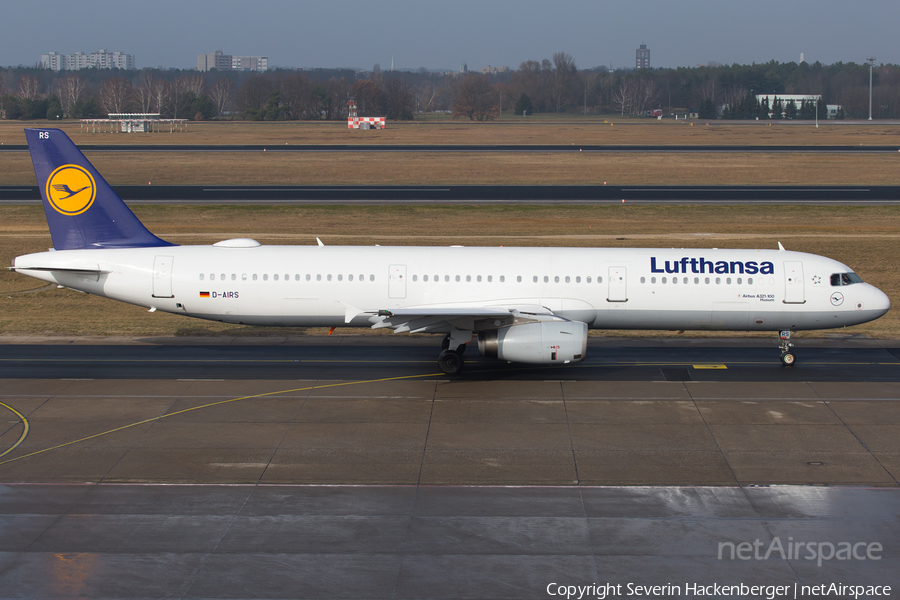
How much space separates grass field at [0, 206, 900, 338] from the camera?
39094mm

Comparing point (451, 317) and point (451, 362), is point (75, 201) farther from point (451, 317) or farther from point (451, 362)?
point (451, 362)

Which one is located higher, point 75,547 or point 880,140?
point 880,140

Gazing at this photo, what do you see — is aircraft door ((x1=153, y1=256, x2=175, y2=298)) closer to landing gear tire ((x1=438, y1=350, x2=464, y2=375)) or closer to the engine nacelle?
landing gear tire ((x1=438, y1=350, x2=464, y2=375))

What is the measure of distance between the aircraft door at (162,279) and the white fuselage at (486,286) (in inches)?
1.4

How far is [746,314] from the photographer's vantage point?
28.6 meters

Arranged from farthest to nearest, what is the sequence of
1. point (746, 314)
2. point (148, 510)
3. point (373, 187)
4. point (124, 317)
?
point (373, 187)
point (124, 317)
point (746, 314)
point (148, 510)

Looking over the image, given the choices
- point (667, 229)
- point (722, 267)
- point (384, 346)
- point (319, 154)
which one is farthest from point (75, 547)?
point (319, 154)

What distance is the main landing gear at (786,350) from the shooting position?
29.3 meters

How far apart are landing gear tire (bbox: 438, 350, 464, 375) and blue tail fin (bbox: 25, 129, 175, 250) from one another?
38.4 ft

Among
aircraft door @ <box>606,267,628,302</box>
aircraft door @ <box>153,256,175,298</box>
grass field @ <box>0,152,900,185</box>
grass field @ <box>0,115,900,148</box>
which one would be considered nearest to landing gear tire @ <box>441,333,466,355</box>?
aircraft door @ <box>606,267,628,302</box>

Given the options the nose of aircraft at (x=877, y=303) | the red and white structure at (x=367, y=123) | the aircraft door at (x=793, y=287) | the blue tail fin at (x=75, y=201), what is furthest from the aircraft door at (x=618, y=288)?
the red and white structure at (x=367, y=123)

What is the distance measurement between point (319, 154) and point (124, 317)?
69.8m

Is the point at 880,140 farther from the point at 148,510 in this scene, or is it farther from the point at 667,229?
the point at 148,510

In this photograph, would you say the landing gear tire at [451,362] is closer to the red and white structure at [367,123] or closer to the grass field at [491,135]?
the grass field at [491,135]
